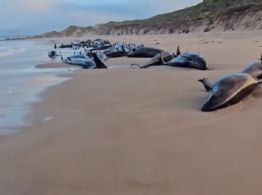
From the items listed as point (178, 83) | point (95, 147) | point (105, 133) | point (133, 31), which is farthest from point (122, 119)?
point (133, 31)

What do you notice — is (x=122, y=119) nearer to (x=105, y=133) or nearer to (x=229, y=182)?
(x=105, y=133)

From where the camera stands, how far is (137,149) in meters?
2.69

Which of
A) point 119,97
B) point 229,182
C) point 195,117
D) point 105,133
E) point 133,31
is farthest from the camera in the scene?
point 133,31

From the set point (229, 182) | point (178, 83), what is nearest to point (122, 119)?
point (229, 182)

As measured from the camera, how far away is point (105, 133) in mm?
3133

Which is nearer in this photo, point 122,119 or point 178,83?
point 122,119

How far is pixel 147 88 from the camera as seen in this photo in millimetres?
5195

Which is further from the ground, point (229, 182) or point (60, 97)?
point (229, 182)

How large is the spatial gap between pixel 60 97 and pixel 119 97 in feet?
2.30

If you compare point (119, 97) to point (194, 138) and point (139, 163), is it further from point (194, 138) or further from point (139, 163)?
point (139, 163)

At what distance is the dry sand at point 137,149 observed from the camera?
2131 mm

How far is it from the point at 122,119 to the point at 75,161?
1062 mm

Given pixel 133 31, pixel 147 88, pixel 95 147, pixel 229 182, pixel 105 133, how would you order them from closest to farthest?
pixel 229 182 < pixel 95 147 < pixel 105 133 < pixel 147 88 < pixel 133 31

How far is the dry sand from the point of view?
213 cm
